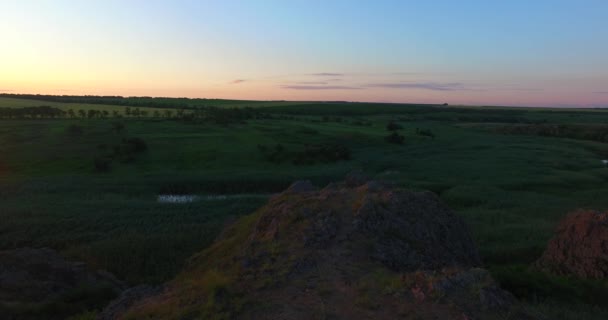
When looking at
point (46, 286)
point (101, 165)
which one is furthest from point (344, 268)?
point (101, 165)

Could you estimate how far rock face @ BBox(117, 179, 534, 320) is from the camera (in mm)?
9266

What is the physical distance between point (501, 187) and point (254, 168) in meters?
26.1

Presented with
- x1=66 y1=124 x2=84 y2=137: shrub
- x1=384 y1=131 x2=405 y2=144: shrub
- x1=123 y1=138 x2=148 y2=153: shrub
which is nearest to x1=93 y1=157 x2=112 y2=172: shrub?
x1=123 y1=138 x2=148 y2=153: shrub

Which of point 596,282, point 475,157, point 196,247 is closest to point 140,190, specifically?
point 196,247

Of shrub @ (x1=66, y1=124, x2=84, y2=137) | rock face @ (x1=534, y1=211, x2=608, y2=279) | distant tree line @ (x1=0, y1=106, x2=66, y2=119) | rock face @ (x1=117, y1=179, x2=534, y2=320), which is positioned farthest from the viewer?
distant tree line @ (x1=0, y1=106, x2=66, y2=119)

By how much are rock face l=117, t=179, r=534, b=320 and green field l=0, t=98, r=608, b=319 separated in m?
2.44

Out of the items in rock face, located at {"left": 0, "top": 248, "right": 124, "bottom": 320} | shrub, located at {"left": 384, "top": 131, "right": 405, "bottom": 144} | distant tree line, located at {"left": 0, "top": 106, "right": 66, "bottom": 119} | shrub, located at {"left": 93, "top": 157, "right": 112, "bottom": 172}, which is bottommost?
shrub, located at {"left": 93, "top": 157, "right": 112, "bottom": 172}

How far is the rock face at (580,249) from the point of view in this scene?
48.2ft

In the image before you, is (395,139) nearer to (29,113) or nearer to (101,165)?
Answer: (101,165)

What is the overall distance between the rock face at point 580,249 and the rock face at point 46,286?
51.3 ft

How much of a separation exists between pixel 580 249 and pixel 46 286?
1830 cm

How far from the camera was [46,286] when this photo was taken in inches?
609

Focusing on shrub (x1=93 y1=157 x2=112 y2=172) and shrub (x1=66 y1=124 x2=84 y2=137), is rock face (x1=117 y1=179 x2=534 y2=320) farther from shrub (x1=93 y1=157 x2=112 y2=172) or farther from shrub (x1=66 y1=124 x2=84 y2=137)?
shrub (x1=66 y1=124 x2=84 y2=137)

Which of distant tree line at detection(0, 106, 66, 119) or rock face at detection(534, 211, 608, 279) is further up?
distant tree line at detection(0, 106, 66, 119)
